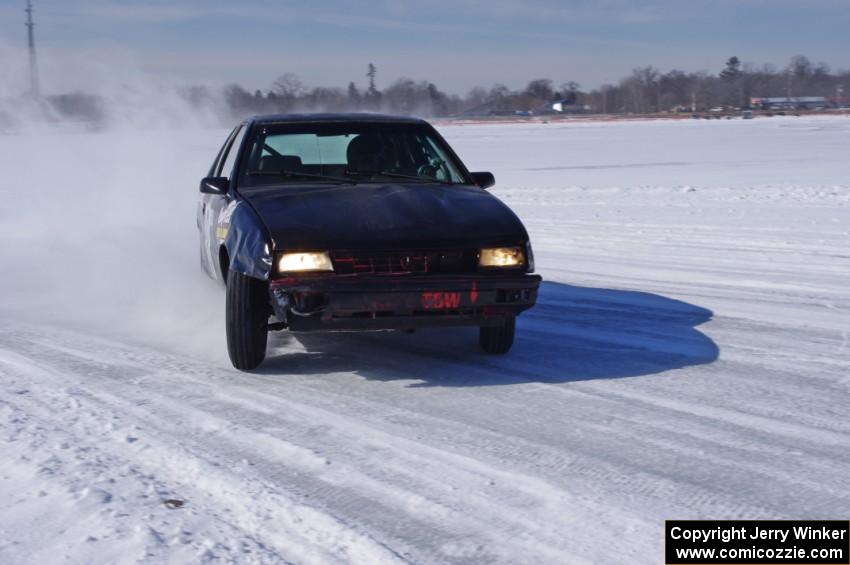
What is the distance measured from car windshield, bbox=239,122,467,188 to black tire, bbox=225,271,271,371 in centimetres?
100

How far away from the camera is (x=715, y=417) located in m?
4.55

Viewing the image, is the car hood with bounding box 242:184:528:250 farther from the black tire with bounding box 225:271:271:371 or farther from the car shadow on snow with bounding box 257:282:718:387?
the car shadow on snow with bounding box 257:282:718:387

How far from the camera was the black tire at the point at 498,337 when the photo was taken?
574cm

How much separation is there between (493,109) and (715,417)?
3148 inches

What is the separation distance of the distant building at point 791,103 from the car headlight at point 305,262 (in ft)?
337

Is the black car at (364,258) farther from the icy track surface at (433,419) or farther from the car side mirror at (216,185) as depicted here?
the icy track surface at (433,419)

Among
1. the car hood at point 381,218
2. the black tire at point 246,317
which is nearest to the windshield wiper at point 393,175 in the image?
the car hood at point 381,218

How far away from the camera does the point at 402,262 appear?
5.00 m

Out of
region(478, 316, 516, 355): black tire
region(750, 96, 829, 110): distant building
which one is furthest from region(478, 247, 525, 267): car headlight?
region(750, 96, 829, 110): distant building

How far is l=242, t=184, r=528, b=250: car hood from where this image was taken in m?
4.99

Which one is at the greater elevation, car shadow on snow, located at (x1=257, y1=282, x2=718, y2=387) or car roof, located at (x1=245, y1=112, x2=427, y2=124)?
car roof, located at (x1=245, y1=112, x2=427, y2=124)

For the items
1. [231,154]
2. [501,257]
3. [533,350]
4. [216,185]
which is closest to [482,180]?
[533,350]

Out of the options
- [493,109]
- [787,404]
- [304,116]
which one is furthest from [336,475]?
[493,109]

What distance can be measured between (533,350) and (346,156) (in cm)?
168
